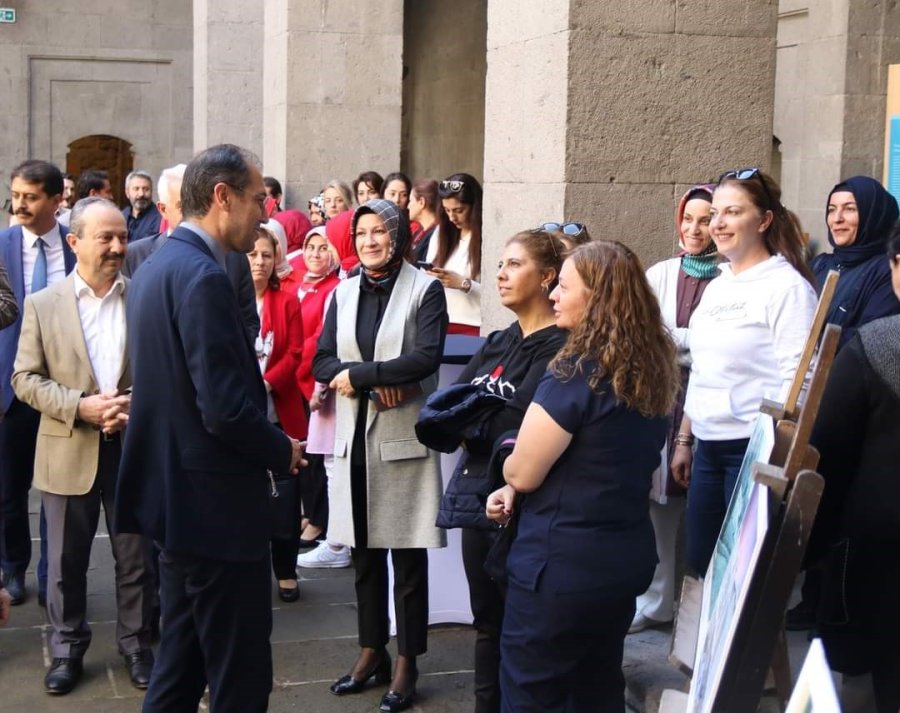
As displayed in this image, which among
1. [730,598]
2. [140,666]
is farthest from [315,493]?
[730,598]

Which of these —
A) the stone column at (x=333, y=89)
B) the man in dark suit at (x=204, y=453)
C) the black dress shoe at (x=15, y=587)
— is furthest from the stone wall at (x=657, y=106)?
the stone column at (x=333, y=89)

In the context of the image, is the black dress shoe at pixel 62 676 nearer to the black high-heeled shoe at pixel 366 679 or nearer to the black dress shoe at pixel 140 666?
the black dress shoe at pixel 140 666

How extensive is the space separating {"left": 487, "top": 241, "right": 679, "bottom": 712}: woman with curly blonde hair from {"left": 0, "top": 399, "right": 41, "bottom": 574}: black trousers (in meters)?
3.19

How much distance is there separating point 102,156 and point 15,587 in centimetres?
1373

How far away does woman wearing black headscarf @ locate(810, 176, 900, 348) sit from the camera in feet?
17.7

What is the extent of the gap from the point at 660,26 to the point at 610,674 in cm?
292

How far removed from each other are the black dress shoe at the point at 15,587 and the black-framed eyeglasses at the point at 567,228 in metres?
3.13

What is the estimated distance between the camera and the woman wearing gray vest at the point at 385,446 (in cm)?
489

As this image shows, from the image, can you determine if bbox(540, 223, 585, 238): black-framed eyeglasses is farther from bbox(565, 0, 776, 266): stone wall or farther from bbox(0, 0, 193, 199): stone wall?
bbox(0, 0, 193, 199): stone wall

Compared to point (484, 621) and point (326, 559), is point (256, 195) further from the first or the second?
point (326, 559)

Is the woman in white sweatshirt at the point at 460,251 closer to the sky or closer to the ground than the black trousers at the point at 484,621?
closer to the sky

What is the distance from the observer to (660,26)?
17.8 feet

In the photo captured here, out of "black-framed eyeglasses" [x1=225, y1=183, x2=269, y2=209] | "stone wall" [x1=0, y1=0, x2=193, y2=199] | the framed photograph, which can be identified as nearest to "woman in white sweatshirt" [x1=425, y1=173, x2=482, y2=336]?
"black-framed eyeglasses" [x1=225, y1=183, x2=269, y2=209]

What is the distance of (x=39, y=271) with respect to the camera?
6020 millimetres
